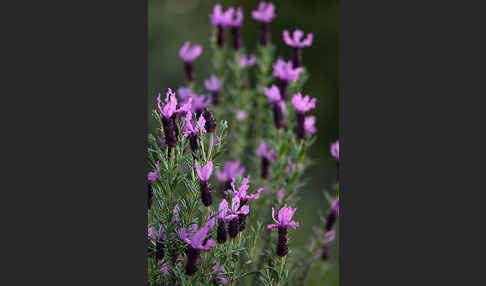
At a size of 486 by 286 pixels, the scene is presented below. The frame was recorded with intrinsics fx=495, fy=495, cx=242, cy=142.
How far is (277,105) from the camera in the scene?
6.26 ft

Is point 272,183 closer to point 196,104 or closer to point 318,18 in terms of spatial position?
point 196,104

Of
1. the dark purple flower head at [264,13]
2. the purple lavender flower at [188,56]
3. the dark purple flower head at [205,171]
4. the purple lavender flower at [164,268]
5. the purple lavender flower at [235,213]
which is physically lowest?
the purple lavender flower at [164,268]

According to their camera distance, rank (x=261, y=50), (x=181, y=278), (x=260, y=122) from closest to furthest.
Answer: (x=181, y=278)
(x=261, y=50)
(x=260, y=122)

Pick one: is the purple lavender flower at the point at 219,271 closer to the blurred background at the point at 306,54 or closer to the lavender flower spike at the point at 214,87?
the blurred background at the point at 306,54

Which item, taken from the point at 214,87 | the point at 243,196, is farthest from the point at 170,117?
the point at 214,87

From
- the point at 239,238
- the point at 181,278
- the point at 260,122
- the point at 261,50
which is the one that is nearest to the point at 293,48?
the point at 261,50

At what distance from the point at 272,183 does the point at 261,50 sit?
585mm

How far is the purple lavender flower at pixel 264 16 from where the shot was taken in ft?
6.87

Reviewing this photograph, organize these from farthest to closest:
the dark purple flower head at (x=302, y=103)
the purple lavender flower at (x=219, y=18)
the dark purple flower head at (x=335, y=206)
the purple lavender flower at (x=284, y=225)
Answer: the purple lavender flower at (x=219, y=18), the dark purple flower head at (x=335, y=206), the dark purple flower head at (x=302, y=103), the purple lavender flower at (x=284, y=225)

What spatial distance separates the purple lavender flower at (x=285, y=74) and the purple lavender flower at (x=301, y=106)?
102mm

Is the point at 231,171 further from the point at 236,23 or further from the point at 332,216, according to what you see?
the point at 236,23

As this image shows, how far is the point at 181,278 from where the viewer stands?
1422mm

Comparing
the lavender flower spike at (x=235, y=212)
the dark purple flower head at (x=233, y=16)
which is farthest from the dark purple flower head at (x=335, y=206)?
the dark purple flower head at (x=233, y=16)

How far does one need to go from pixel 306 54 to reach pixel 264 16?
0.27 meters
